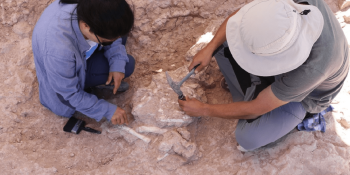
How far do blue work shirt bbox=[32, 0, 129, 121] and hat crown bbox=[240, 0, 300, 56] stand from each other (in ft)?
3.18

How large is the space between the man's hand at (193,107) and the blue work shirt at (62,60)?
0.49m

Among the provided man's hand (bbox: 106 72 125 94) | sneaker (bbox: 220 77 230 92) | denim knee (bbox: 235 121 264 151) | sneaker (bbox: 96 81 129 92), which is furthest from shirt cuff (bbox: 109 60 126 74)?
denim knee (bbox: 235 121 264 151)

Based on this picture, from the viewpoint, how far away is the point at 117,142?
1931 millimetres

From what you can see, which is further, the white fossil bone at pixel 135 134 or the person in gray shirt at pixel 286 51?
the white fossil bone at pixel 135 134

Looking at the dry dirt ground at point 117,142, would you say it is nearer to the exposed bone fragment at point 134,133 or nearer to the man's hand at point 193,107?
the exposed bone fragment at point 134,133

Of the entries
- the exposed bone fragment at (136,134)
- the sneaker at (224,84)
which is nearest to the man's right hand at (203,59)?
the sneaker at (224,84)

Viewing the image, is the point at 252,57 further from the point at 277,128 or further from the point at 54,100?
the point at 54,100

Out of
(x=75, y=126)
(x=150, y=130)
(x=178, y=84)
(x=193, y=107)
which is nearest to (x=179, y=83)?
(x=178, y=84)

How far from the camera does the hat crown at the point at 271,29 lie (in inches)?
46.3

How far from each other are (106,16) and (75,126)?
3.23ft

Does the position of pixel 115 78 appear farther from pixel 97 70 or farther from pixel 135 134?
pixel 135 134

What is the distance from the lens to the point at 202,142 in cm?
199

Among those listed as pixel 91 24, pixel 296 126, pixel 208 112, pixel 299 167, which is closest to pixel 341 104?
pixel 296 126

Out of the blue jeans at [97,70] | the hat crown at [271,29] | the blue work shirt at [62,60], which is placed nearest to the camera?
the hat crown at [271,29]
